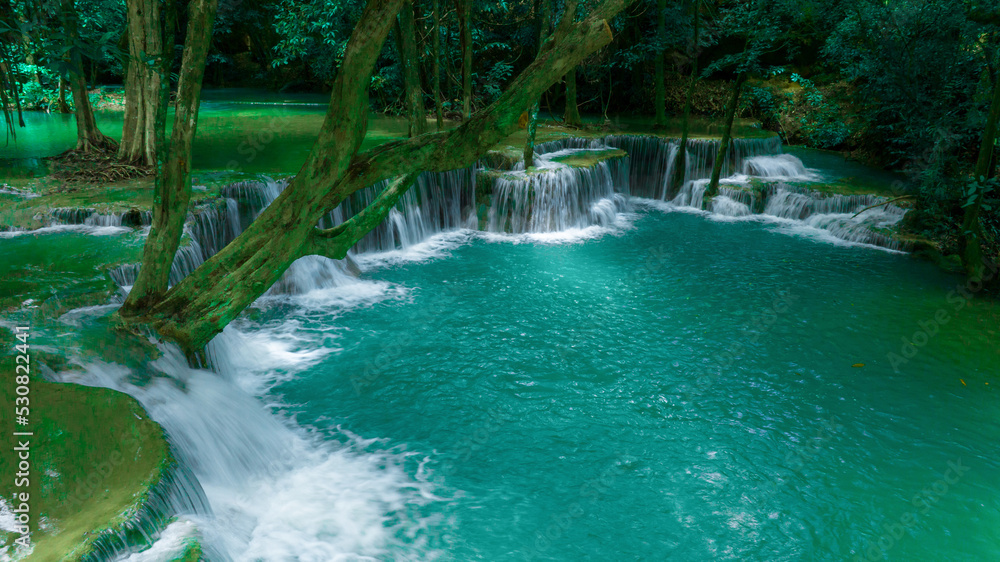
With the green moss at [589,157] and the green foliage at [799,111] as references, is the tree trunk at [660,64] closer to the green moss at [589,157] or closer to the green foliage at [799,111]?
the green foliage at [799,111]

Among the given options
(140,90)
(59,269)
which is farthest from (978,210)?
(140,90)

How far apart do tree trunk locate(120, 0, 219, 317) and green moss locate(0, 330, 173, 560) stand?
4.44 ft

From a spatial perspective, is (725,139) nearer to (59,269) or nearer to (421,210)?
(421,210)

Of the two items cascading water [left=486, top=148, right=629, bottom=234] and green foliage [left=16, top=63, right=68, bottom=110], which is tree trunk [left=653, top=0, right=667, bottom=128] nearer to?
cascading water [left=486, top=148, right=629, bottom=234]

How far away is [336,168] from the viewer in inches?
210

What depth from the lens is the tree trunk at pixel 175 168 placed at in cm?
490

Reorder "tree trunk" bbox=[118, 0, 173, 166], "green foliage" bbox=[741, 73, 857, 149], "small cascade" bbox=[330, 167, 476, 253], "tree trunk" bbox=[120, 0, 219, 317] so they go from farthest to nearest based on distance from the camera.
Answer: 1. "green foliage" bbox=[741, 73, 857, 149]
2. "small cascade" bbox=[330, 167, 476, 253]
3. "tree trunk" bbox=[118, 0, 173, 166]
4. "tree trunk" bbox=[120, 0, 219, 317]

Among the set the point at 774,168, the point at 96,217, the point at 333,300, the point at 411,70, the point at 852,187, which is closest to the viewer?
the point at 96,217

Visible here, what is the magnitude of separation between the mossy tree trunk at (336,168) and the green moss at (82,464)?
51.8 inches

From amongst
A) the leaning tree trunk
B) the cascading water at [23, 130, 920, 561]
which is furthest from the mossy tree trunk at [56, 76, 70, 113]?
the leaning tree trunk

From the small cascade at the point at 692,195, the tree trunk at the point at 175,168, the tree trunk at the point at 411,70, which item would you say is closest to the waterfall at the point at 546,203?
the tree trunk at the point at 411,70

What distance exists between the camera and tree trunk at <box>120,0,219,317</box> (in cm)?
490

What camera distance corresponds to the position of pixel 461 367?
716 centimetres

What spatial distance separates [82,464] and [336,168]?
277 cm
